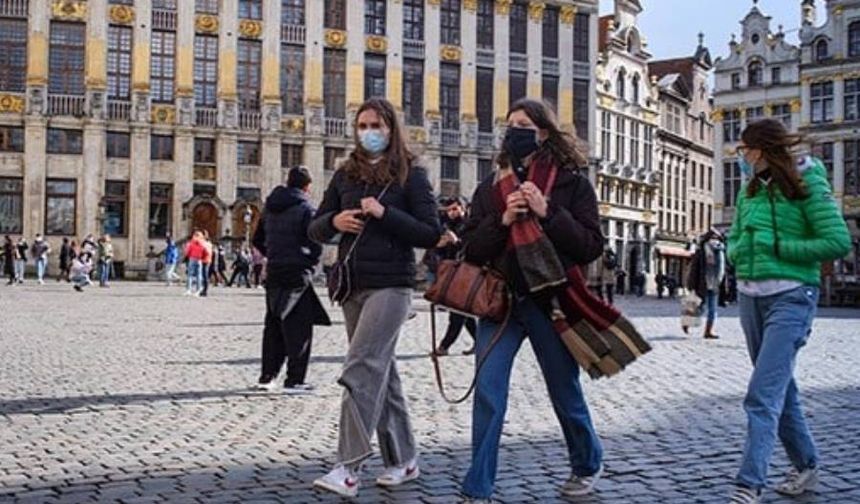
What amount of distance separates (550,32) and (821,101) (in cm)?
1341

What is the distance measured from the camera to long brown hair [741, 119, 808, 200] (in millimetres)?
5398

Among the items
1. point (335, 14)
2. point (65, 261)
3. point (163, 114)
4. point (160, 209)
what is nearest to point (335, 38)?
point (335, 14)

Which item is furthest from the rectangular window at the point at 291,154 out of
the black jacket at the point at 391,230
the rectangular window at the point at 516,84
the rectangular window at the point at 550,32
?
the black jacket at the point at 391,230

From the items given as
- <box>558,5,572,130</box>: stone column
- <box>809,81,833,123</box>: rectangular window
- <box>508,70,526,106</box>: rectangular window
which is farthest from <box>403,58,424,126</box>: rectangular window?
<box>809,81,833,123</box>: rectangular window

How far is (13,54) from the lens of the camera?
44938 mm

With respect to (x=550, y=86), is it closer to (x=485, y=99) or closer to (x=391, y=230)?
(x=485, y=99)

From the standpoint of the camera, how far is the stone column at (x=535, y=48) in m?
53.5

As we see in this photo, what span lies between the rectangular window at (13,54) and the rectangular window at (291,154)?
1059 cm

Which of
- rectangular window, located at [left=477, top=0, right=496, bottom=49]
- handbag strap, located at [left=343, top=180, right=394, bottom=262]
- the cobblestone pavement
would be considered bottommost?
the cobblestone pavement

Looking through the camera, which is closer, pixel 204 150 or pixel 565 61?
pixel 204 150

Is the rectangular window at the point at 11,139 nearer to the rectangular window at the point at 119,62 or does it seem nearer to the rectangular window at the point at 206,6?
the rectangular window at the point at 119,62

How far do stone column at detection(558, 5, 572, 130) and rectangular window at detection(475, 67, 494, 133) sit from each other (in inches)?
142

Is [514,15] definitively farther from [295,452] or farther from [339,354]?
[295,452]

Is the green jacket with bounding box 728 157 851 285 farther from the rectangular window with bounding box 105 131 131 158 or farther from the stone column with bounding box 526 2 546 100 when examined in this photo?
the stone column with bounding box 526 2 546 100
